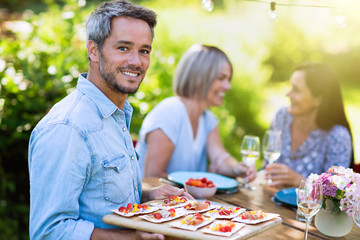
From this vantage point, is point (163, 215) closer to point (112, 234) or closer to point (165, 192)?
point (112, 234)

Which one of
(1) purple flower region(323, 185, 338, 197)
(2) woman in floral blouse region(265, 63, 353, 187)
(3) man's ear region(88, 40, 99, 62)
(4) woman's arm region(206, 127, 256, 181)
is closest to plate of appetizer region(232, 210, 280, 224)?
(1) purple flower region(323, 185, 338, 197)

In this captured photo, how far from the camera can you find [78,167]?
4.91ft

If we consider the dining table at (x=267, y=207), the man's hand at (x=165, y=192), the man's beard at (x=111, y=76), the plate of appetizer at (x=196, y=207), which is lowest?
Result: the dining table at (x=267, y=207)

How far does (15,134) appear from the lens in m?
3.14

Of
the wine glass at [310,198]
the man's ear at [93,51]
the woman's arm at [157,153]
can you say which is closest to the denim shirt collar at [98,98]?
the man's ear at [93,51]

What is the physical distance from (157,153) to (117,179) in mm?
1191

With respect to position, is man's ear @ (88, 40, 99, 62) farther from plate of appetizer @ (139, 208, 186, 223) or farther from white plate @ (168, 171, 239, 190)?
white plate @ (168, 171, 239, 190)

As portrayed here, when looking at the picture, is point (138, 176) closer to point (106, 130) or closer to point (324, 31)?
point (106, 130)

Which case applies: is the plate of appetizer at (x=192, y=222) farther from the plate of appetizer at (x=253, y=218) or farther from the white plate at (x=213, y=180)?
the white plate at (x=213, y=180)

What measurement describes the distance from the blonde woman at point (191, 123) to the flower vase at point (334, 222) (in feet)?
3.45

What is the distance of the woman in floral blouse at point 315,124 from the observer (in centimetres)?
306

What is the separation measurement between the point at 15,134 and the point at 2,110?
0.25 m

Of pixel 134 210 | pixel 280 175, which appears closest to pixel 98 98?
pixel 134 210

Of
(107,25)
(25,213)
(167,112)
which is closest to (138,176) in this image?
(107,25)
